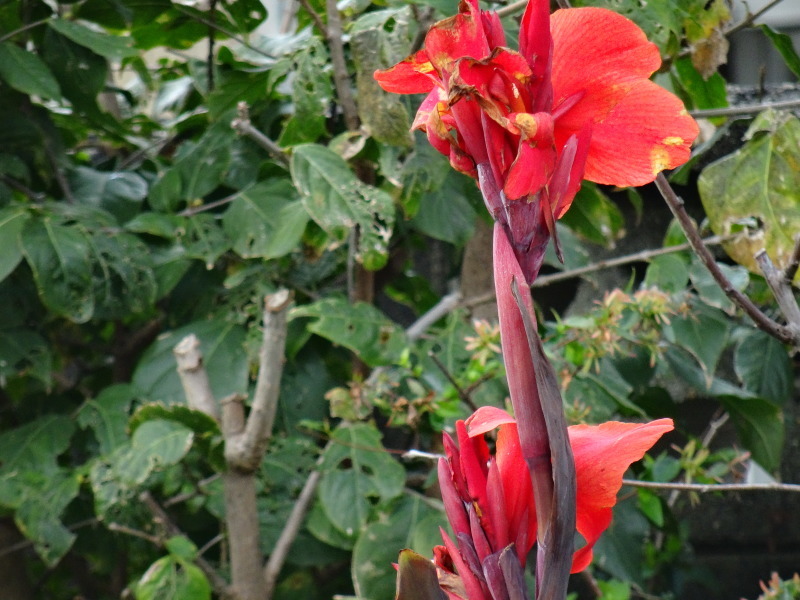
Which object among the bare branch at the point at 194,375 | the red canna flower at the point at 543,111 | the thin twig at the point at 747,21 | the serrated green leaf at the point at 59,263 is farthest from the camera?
the serrated green leaf at the point at 59,263

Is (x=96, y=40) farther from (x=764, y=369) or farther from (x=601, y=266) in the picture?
(x=764, y=369)

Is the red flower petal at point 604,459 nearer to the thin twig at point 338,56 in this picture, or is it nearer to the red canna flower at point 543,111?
the red canna flower at point 543,111

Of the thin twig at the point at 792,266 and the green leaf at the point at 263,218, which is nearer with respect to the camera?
the thin twig at the point at 792,266

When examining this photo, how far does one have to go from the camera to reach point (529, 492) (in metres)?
0.30

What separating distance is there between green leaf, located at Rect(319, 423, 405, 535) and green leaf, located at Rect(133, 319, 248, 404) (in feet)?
0.68

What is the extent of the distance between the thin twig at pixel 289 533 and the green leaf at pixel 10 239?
49cm

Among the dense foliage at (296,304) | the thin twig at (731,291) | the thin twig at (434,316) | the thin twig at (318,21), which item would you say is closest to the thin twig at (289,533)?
the dense foliage at (296,304)

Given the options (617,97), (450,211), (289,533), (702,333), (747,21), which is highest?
(617,97)

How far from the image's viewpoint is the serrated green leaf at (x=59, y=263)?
3.65ft

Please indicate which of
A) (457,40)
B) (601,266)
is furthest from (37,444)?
(457,40)

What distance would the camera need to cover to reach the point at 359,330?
110 centimetres

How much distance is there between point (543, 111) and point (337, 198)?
783 millimetres

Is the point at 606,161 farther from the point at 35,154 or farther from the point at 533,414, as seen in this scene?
the point at 35,154

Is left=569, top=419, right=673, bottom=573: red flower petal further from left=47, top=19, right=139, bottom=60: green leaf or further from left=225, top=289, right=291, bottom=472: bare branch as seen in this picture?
left=47, top=19, right=139, bottom=60: green leaf
